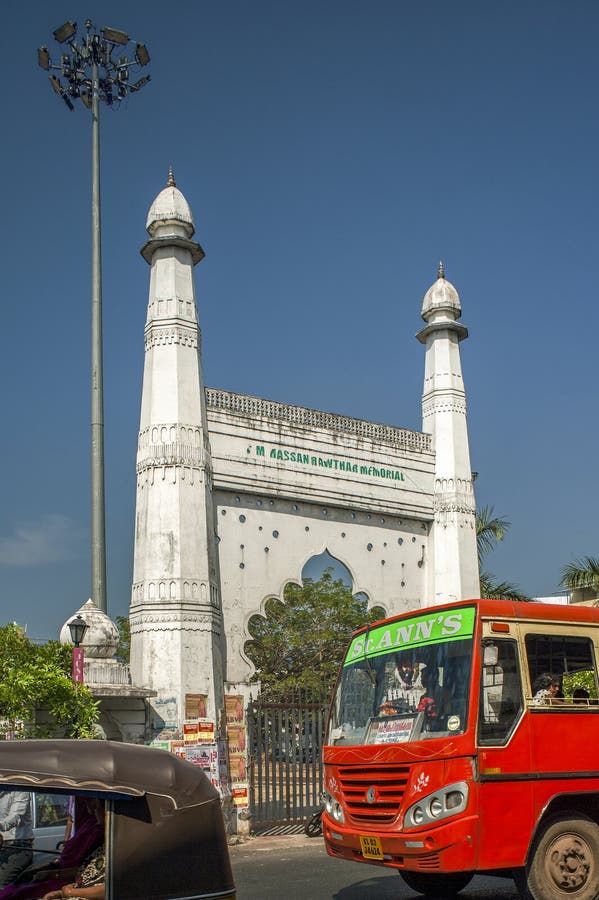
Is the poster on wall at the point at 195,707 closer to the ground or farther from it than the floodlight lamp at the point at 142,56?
closer to the ground

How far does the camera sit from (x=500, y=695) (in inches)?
321

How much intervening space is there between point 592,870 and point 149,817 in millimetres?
4587

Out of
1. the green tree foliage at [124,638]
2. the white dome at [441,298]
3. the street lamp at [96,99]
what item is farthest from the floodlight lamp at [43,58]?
the green tree foliage at [124,638]

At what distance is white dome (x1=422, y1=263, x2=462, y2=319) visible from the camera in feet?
82.8

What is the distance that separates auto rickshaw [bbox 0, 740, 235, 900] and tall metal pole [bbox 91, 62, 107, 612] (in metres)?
11.3

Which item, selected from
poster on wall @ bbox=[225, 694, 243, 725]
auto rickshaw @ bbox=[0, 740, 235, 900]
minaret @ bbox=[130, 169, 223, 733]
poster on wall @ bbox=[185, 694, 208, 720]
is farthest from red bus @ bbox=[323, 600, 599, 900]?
minaret @ bbox=[130, 169, 223, 733]

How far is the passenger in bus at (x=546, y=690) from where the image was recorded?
834 centimetres

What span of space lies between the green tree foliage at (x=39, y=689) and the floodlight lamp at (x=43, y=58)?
12.9 meters

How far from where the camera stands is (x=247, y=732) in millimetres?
17734

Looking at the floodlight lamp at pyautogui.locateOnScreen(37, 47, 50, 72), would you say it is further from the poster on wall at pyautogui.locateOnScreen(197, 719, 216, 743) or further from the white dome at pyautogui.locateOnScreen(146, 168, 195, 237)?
the poster on wall at pyautogui.locateOnScreen(197, 719, 216, 743)

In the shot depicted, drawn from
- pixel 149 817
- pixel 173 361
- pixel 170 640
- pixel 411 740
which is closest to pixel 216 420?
pixel 173 361

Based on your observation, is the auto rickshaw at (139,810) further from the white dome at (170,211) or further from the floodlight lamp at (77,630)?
the white dome at (170,211)

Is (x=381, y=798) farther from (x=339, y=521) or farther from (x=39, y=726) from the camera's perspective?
(x=339, y=521)

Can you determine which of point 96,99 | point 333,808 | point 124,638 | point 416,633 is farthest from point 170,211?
point 124,638
